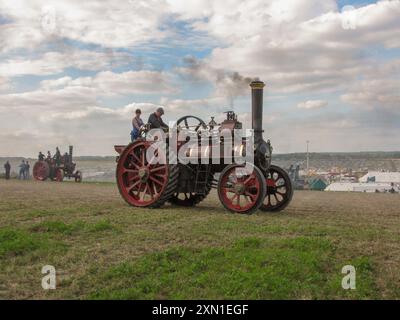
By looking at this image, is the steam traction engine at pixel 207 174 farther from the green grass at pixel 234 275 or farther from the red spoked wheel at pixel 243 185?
the green grass at pixel 234 275

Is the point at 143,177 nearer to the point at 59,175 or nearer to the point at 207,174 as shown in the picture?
the point at 207,174

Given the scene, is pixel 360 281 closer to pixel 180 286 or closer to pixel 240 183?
pixel 180 286

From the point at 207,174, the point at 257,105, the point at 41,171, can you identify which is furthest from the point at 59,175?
the point at 257,105

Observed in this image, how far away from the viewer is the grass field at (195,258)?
556cm

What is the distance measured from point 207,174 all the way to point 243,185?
1.59 metres

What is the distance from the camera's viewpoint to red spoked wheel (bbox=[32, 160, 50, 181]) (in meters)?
32.7

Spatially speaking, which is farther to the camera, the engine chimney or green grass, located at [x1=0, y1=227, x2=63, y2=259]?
the engine chimney

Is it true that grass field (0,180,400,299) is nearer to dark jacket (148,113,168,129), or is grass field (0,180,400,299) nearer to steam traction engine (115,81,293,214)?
steam traction engine (115,81,293,214)

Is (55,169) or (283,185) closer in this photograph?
(283,185)

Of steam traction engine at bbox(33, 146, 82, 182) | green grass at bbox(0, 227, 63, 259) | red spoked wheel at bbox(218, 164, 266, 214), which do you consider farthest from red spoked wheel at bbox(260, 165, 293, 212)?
steam traction engine at bbox(33, 146, 82, 182)

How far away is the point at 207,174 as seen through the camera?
39.6 ft

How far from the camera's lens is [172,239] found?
7.74 meters

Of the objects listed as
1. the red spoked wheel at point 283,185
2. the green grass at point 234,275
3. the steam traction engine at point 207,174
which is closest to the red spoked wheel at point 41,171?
the steam traction engine at point 207,174
